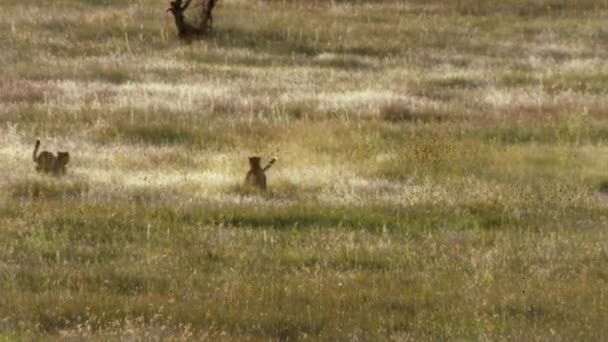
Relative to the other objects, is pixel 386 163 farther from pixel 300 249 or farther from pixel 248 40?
pixel 248 40

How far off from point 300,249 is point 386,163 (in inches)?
194

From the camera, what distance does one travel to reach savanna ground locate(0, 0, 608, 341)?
8.87 meters

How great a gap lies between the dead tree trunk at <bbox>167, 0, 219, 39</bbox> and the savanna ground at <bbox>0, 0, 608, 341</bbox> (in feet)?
1.26

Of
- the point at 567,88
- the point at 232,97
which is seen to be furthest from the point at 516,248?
the point at 567,88

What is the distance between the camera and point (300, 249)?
434 inches

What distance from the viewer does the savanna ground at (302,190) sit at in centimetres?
887

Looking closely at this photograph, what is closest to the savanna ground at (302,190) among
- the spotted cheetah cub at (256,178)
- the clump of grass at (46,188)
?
the clump of grass at (46,188)

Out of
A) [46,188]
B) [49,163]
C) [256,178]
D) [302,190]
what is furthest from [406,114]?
[46,188]

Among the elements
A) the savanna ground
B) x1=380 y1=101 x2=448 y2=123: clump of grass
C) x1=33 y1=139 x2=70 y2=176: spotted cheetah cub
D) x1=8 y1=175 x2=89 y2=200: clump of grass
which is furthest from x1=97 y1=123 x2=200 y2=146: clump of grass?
x1=8 y1=175 x2=89 y2=200: clump of grass

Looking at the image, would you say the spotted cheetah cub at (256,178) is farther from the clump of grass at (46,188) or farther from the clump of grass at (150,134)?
the clump of grass at (150,134)

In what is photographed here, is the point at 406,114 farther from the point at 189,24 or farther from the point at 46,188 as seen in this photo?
the point at 189,24

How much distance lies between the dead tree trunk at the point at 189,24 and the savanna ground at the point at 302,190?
1.26 feet

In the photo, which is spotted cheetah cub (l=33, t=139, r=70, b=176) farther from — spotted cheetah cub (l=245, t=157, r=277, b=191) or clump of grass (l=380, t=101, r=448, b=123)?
clump of grass (l=380, t=101, r=448, b=123)

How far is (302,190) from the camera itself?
14.1 meters
